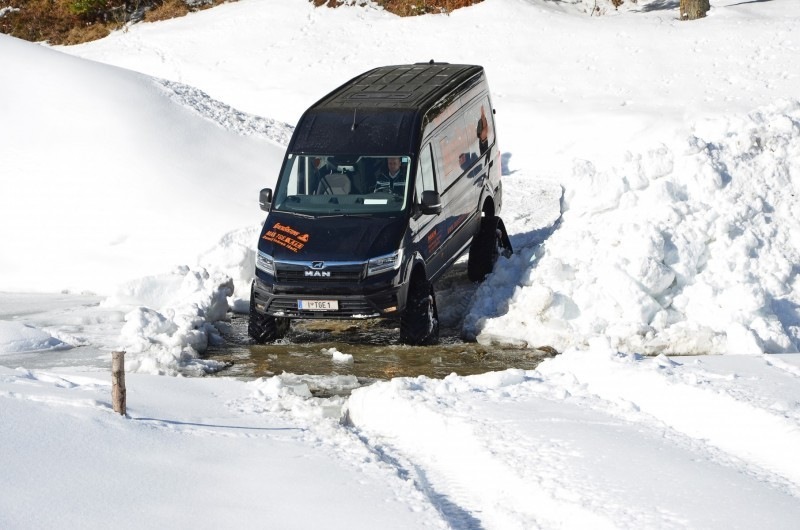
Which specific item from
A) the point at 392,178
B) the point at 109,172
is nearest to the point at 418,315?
the point at 392,178

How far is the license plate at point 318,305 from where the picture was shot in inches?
476

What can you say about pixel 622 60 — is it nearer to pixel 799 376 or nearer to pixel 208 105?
pixel 208 105

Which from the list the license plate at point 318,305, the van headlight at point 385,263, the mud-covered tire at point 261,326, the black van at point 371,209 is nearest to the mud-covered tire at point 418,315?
the black van at point 371,209

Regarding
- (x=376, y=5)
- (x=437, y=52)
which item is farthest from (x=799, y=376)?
(x=376, y=5)

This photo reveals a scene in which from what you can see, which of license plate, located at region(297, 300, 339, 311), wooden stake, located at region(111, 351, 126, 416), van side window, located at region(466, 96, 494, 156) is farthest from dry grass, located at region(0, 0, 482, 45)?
wooden stake, located at region(111, 351, 126, 416)

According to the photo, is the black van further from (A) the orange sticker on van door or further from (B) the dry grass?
(B) the dry grass

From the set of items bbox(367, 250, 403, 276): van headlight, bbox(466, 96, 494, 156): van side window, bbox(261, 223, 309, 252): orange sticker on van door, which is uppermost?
bbox(466, 96, 494, 156): van side window

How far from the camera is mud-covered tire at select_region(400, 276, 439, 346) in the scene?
12.5 meters

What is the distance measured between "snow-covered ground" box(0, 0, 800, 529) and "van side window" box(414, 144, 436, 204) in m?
1.41

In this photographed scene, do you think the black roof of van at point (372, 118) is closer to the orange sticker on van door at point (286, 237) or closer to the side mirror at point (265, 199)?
the side mirror at point (265, 199)

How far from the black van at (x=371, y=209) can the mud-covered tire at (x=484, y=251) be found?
365 millimetres

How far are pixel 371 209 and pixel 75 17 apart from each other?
26.8 metres

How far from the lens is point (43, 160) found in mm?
16859

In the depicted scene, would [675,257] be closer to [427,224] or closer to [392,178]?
[427,224]
